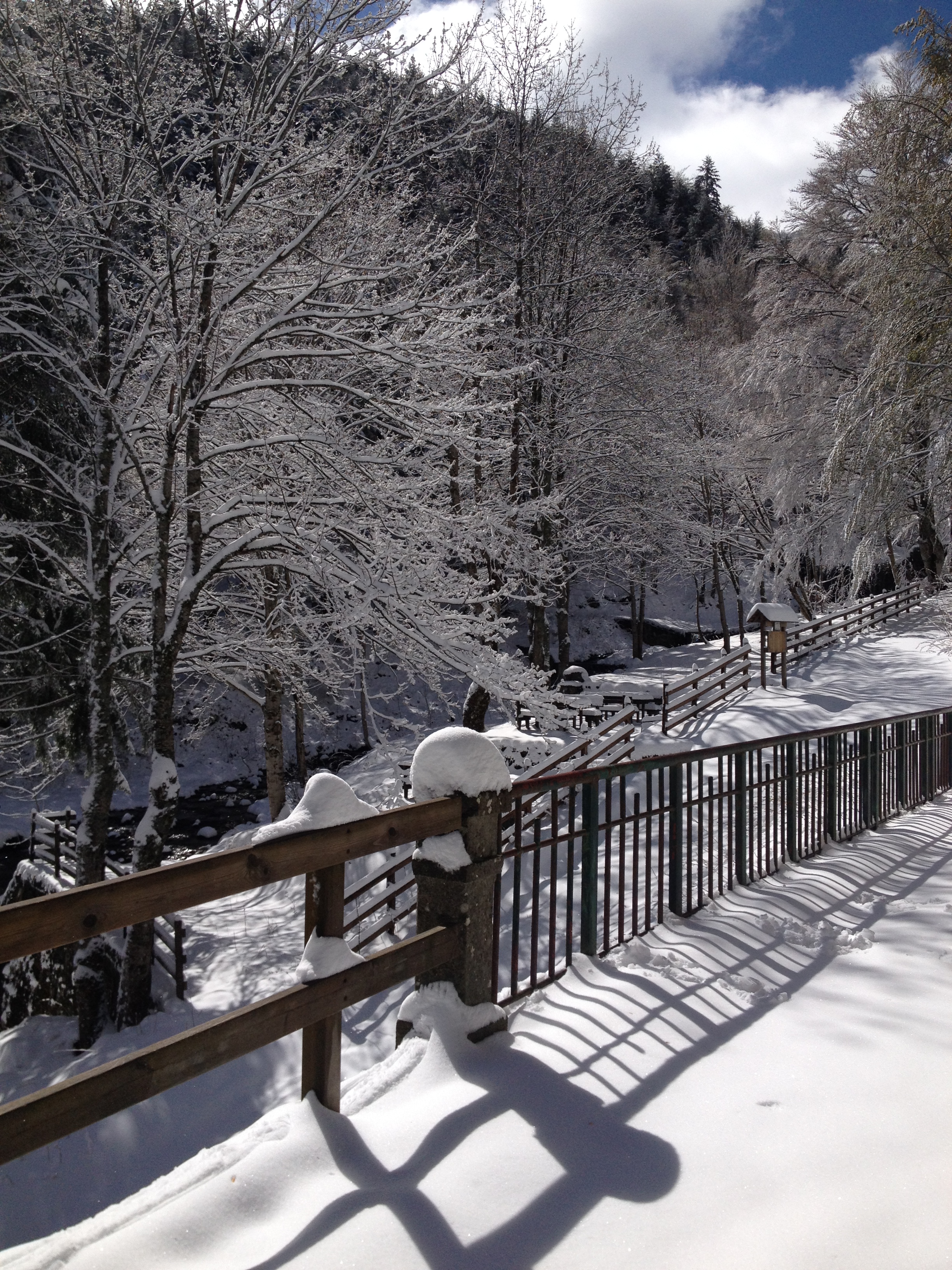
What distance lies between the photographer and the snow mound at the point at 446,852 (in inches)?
135

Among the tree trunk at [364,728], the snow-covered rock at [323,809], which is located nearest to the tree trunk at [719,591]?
the tree trunk at [364,728]

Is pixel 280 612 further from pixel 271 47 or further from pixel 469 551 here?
pixel 271 47

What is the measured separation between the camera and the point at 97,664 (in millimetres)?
Answer: 8852

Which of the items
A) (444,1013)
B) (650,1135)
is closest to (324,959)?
(444,1013)

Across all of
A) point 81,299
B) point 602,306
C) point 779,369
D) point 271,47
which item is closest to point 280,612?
point 81,299

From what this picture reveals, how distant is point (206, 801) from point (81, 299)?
50.9ft

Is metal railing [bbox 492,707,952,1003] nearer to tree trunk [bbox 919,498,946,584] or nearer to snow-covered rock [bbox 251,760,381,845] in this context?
snow-covered rock [bbox 251,760,381,845]

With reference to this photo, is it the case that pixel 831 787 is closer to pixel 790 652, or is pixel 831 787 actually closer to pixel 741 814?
pixel 741 814

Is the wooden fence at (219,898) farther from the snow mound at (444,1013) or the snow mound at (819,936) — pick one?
the snow mound at (819,936)

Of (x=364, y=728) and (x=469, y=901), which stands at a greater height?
(x=469, y=901)

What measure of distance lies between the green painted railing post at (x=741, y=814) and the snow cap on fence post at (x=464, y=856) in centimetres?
283

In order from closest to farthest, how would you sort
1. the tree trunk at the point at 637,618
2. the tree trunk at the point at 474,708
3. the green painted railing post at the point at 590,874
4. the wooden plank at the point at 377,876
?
1. the green painted railing post at the point at 590,874
2. the wooden plank at the point at 377,876
3. the tree trunk at the point at 474,708
4. the tree trunk at the point at 637,618

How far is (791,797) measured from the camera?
655 cm

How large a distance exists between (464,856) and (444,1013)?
0.65 metres
